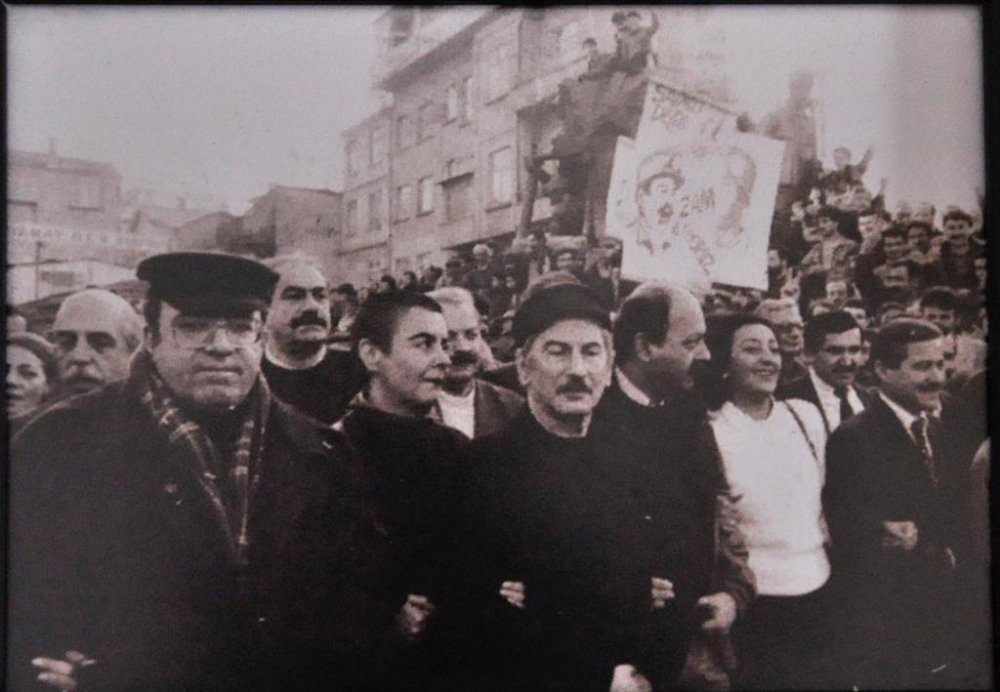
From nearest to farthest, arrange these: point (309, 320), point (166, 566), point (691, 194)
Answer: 1. point (166, 566)
2. point (309, 320)
3. point (691, 194)

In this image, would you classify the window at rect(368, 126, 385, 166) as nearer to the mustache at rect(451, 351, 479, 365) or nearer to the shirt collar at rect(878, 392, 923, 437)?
the mustache at rect(451, 351, 479, 365)

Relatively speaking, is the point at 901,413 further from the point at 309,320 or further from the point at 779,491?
the point at 309,320

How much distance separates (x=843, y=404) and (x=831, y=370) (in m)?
0.14

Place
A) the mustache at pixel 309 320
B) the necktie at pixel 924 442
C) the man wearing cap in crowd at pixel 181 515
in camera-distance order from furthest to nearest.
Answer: the necktie at pixel 924 442 < the mustache at pixel 309 320 < the man wearing cap in crowd at pixel 181 515

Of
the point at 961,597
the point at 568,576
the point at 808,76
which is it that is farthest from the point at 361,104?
the point at 961,597

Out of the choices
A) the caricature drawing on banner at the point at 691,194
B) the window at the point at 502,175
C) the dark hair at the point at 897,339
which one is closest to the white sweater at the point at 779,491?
the dark hair at the point at 897,339

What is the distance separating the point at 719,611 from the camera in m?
3.53

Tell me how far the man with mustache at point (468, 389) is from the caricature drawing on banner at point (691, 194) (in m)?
0.65

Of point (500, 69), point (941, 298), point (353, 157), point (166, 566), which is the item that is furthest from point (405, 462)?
point (941, 298)

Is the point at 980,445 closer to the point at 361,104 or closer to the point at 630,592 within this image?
the point at 630,592

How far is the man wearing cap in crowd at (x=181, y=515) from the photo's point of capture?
343 cm

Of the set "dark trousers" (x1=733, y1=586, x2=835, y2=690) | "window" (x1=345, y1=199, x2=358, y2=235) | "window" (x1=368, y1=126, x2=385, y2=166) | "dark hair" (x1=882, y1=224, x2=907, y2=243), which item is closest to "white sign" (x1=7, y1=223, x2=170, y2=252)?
"window" (x1=345, y1=199, x2=358, y2=235)

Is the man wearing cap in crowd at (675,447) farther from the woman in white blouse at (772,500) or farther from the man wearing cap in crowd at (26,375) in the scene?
the man wearing cap in crowd at (26,375)

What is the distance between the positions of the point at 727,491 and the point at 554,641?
0.86m
